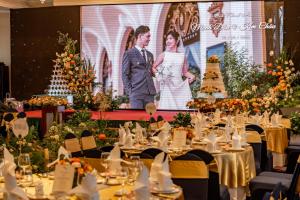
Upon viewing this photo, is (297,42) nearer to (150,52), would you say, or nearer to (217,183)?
(150,52)

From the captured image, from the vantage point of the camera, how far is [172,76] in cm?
1517

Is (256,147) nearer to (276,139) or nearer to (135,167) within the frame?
(276,139)

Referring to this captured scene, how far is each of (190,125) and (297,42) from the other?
6966 mm

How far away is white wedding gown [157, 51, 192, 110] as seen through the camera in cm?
1505

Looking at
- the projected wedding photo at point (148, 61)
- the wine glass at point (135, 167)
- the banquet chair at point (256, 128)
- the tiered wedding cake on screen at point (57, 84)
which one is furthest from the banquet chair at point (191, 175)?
the tiered wedding cake on screen at point (57, 84)

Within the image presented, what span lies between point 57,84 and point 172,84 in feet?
10.7

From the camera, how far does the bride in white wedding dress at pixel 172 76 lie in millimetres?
15055

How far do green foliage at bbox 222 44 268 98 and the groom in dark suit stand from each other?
2125 mm

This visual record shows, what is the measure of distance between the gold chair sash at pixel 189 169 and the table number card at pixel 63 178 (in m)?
1.42

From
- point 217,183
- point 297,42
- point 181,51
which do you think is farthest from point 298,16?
point 217,183

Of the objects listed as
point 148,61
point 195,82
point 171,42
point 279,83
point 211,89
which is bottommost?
point 211,89

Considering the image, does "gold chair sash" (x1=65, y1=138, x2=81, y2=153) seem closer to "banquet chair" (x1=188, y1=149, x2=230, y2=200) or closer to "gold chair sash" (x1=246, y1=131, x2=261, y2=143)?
"banquet chair" (x1=188, y1=149, x2=230, y2=200)

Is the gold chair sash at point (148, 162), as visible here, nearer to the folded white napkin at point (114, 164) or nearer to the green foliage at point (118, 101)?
the folded white napkin at point (114, 164)

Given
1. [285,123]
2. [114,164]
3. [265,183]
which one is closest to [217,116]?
[285,123]
